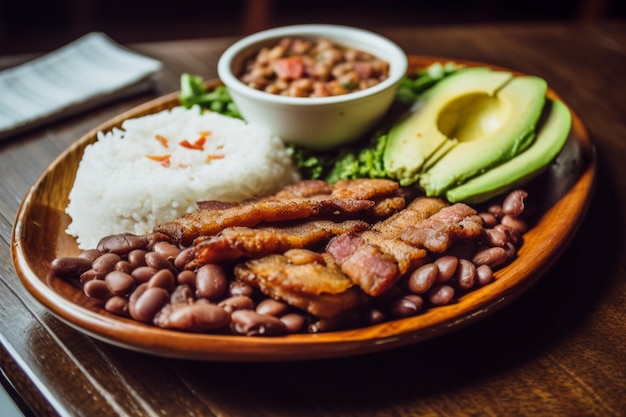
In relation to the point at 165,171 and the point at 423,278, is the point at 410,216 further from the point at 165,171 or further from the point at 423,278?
the point at 165,171

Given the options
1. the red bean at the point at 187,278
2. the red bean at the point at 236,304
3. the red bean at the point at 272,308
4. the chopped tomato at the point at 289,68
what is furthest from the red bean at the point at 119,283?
the chopped tomato at the point at 289,68

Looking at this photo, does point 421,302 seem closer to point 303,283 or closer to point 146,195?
point 303,283

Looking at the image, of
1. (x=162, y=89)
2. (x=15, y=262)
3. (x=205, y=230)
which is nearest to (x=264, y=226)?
(x=205, y=230)

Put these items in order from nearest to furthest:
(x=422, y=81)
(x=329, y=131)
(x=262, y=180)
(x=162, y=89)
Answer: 1. (x=262, y=180)
2. (x=329, y=131)
3. (x=422, y=81)
4. (x=162, y=89)

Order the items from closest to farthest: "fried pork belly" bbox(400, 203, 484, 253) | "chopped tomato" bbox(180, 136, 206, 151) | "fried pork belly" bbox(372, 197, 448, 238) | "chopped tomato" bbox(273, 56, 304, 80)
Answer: "fried pork belly" bbox(400, 203, 484, 253) → "fried pork belly" bbox(372, 197, 448, 238) → "chopped tomato" bbox(180, 136, 206, 151) → "chopped tomato" bbox(273, 56, 304, 80)

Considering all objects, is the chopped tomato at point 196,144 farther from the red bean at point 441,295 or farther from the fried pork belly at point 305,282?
the red bean at point 441,295

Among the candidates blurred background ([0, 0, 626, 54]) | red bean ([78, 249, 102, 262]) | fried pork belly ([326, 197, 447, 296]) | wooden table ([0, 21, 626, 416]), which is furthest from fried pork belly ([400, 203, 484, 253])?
blurred background ([0, 0, 626, 54])

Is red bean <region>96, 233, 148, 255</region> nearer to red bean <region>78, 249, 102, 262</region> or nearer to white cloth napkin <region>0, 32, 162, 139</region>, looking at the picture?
red bean <region>78, 249, 102, 262</region>
